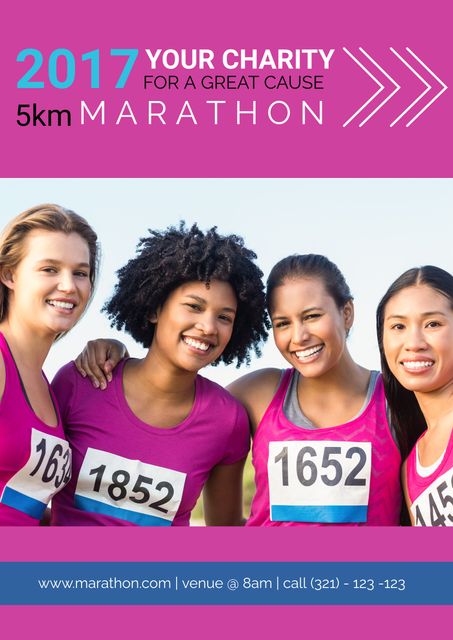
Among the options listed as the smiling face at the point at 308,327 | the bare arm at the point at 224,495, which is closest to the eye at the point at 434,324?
the smiling face at the point at 308,327

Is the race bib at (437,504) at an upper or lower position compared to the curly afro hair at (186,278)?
lower

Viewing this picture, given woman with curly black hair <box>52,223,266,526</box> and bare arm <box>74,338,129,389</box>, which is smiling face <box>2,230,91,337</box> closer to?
bare arm <box>74,338,129,389</box>

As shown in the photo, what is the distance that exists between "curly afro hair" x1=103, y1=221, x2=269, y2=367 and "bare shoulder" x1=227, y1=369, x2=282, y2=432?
1.11 feet

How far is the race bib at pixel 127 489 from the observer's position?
17.4 ft

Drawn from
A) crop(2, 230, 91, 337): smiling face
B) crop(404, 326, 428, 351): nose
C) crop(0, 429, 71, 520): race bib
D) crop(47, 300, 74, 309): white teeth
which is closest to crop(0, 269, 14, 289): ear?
crop(2, 230, 91, 337): smiling face

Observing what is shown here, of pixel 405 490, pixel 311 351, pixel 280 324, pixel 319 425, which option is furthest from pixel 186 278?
pixel 405 490

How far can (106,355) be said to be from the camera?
5.66 m

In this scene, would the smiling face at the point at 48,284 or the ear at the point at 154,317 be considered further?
the ear at the point at 154,317

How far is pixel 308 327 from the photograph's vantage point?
535 centimetres

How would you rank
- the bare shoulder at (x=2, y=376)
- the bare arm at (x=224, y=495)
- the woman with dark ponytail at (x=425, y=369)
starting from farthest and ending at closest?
1. the bare arm at (x=224, y=495)
2. the woman with dark ponytail at (x=425, y=369)
3. the bare shoulder at (x=2, y=376)

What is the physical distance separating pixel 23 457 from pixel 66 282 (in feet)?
3.38

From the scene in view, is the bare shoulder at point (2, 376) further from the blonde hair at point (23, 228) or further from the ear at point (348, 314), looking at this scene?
the ear at point (348, 314)

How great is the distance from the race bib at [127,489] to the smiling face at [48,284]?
84cm

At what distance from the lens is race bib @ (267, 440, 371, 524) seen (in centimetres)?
526
